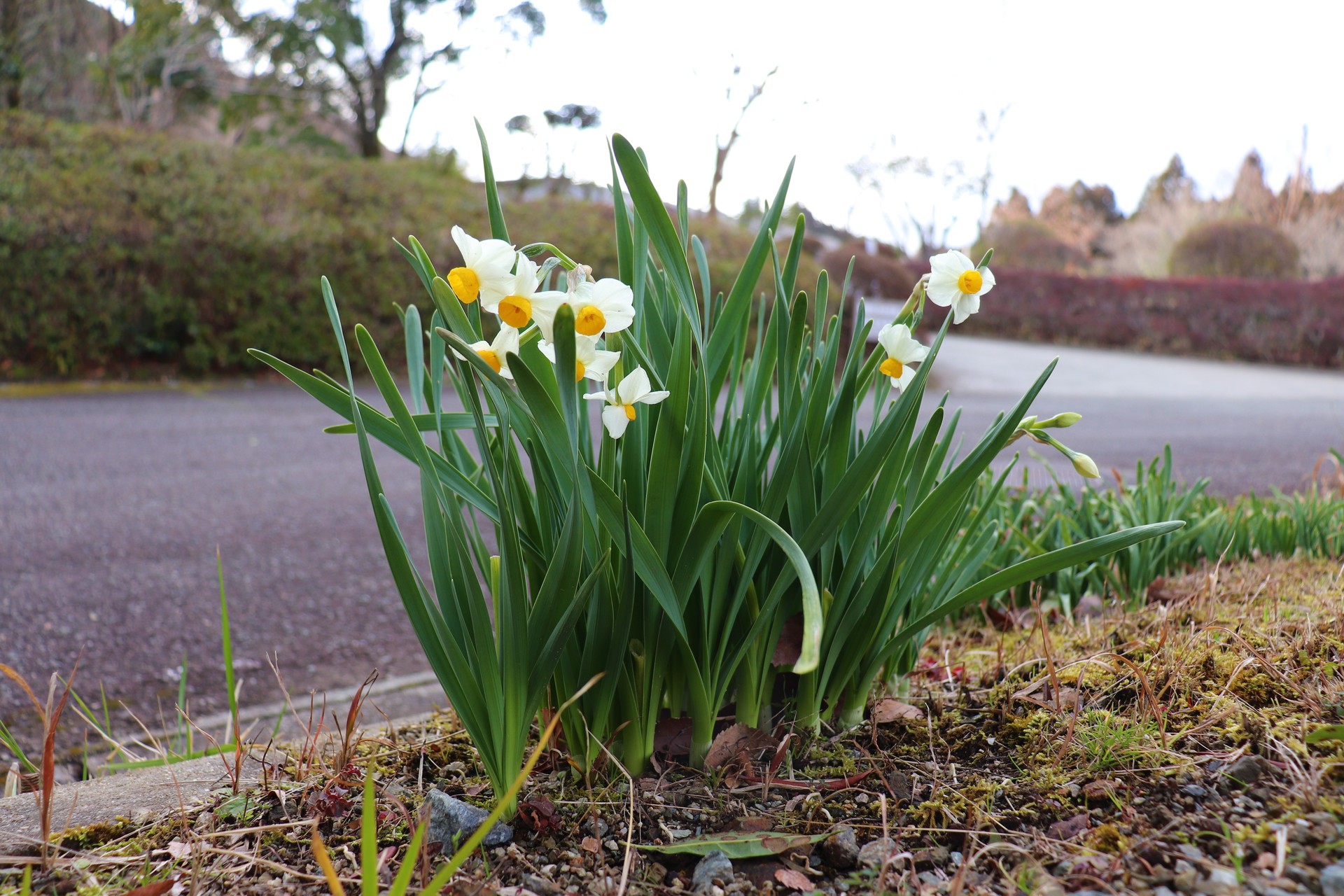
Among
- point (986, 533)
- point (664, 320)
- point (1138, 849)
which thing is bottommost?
point (1138, 849)

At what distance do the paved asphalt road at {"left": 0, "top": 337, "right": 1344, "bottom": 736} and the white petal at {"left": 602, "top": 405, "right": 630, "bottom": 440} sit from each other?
1.68 metres

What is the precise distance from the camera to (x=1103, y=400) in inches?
381

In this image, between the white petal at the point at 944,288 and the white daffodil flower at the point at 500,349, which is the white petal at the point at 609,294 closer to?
the white daffodil flower at the point at 500,349

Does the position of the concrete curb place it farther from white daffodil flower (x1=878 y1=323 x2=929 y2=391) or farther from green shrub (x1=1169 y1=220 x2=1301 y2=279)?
green shrub (x1=1169 y1=220 x2=1301 y2=279)

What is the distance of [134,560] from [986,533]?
3.18m

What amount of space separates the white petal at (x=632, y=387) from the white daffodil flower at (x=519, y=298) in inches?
5.1

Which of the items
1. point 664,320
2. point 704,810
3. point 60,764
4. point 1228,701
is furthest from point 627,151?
point 60,764

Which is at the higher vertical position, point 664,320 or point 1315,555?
point 664,320

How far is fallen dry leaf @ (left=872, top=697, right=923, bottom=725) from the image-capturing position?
1.31m

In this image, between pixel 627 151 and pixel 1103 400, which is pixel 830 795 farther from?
pixel 1103 400

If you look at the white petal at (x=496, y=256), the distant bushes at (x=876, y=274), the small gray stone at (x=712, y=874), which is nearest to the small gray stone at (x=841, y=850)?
the small gray stone at (x=712, y=874)

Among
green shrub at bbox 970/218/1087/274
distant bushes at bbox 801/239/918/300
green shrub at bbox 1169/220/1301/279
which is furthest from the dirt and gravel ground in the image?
green shrub at bbox 970/218/1087/274

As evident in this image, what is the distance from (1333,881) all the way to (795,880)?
19.3 inches

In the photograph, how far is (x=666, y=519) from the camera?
108 centimetres
